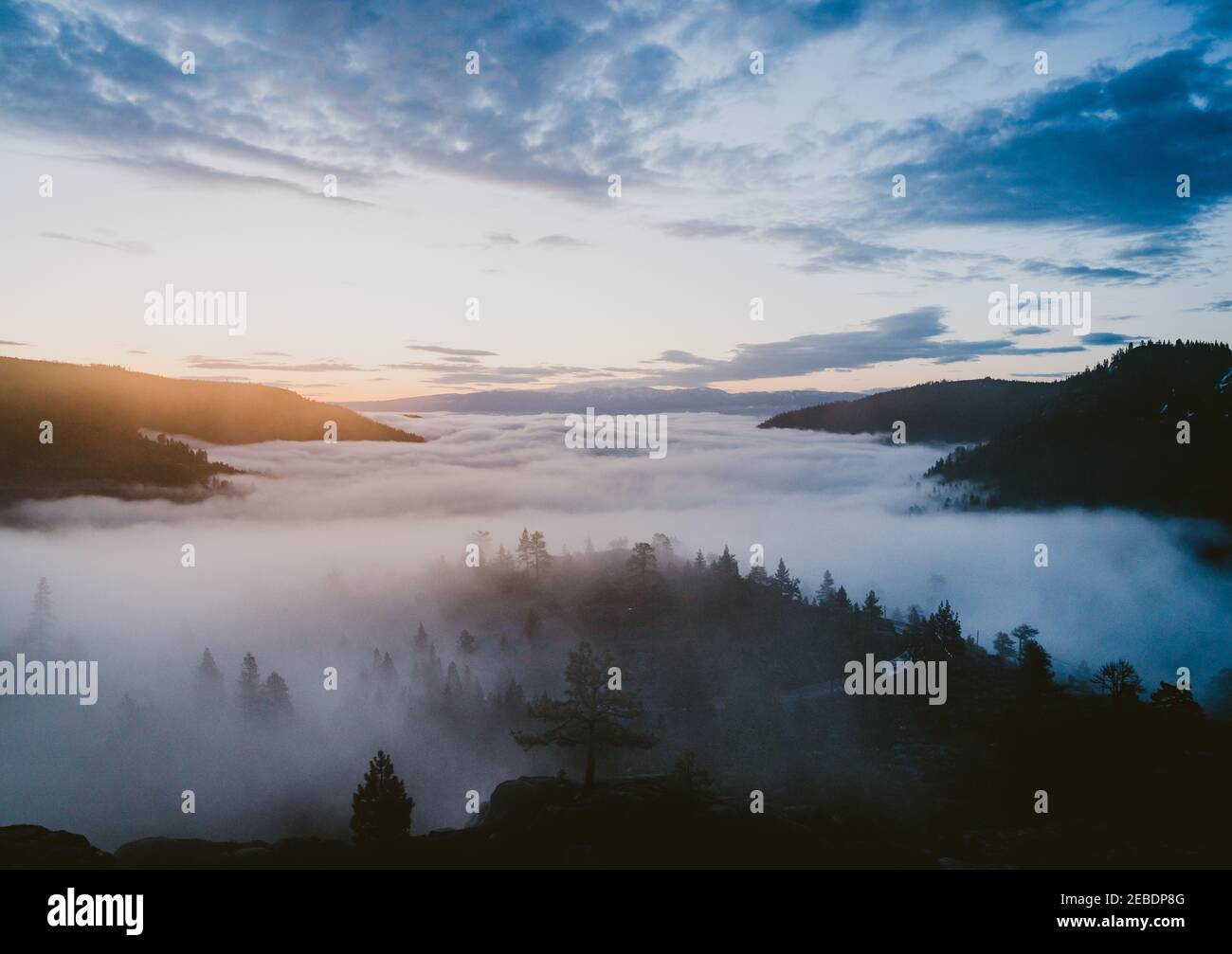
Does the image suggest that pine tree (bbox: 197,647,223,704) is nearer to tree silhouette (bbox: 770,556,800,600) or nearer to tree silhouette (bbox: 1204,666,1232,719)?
tree silhouette (bbox: 770,556,800,600)

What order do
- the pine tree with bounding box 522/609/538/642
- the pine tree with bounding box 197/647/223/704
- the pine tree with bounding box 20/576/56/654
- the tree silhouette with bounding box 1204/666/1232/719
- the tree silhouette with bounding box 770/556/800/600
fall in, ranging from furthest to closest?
the tree silhouette with bounding box 770/556/800/600
the pine tree with bounding box 522/609/538/642
the tree silhouette with bounding box 1204/666/1232/719
the pine tree with bounding box 197/647/223/704
the pine tree with bounding box 20/576/56/654

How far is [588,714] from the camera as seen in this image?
52.0 metres

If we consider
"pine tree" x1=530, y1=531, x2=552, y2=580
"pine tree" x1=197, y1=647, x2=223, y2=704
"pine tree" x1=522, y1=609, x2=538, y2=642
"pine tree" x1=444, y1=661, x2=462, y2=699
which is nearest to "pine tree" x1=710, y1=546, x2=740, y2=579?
"pine tree" x1=530, y1=531, x2=552, y2=580

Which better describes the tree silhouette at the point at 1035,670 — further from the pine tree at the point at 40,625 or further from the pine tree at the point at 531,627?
the pine tree at the point at 40,625

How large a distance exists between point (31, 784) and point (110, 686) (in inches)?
1791

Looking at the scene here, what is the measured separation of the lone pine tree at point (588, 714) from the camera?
167ft

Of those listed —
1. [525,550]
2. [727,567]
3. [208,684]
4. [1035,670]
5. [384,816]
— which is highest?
[525,550]

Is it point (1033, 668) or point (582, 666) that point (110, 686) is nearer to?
point (582, 666)

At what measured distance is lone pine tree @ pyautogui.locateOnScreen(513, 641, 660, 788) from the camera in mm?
51031

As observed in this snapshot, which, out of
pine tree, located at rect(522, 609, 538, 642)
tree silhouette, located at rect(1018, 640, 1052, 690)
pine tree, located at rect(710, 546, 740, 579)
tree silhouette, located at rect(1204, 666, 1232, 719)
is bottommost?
tree silhouette, located at rect(1204, 666, 1232, 719)

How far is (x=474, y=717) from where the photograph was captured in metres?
115

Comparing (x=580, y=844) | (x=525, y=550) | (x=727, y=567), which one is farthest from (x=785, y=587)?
(x=580, y=844)

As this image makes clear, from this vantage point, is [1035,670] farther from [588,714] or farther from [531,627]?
[531,627]
